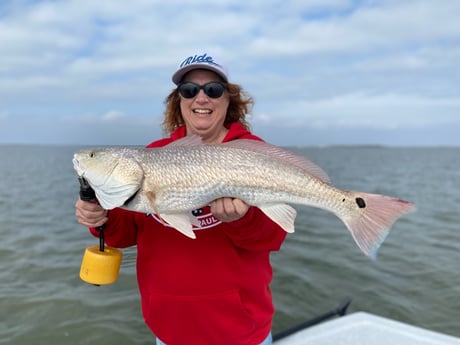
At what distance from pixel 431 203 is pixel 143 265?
65.1 ft

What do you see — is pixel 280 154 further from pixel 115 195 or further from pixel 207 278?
pixel 115 195

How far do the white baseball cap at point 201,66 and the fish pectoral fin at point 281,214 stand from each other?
3.78 ft

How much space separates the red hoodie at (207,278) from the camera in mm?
2846

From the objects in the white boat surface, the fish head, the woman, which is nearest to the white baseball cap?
the woman

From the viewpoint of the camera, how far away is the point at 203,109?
3121 mm

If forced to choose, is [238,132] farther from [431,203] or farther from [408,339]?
[431,203]

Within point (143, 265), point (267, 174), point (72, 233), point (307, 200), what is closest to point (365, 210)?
point (307, 200)

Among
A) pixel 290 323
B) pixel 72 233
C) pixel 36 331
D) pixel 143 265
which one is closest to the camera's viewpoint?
pixel 143 265

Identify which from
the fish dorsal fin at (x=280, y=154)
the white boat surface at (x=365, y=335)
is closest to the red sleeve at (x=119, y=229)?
the fish dorsal fin at (x=280, y=154)

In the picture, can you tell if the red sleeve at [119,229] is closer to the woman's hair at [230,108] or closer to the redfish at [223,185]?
the redfish at [223,185]

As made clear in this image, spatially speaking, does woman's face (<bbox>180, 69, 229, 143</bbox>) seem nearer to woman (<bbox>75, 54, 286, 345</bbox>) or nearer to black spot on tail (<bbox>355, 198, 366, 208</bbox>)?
woman (<bbox>75, 54, 286, 345</bbox>)

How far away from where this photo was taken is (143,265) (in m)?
3.04

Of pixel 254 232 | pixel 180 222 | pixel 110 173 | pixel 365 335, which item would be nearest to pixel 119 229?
pixel 110 173

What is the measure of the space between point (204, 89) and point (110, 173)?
39.5 inches
